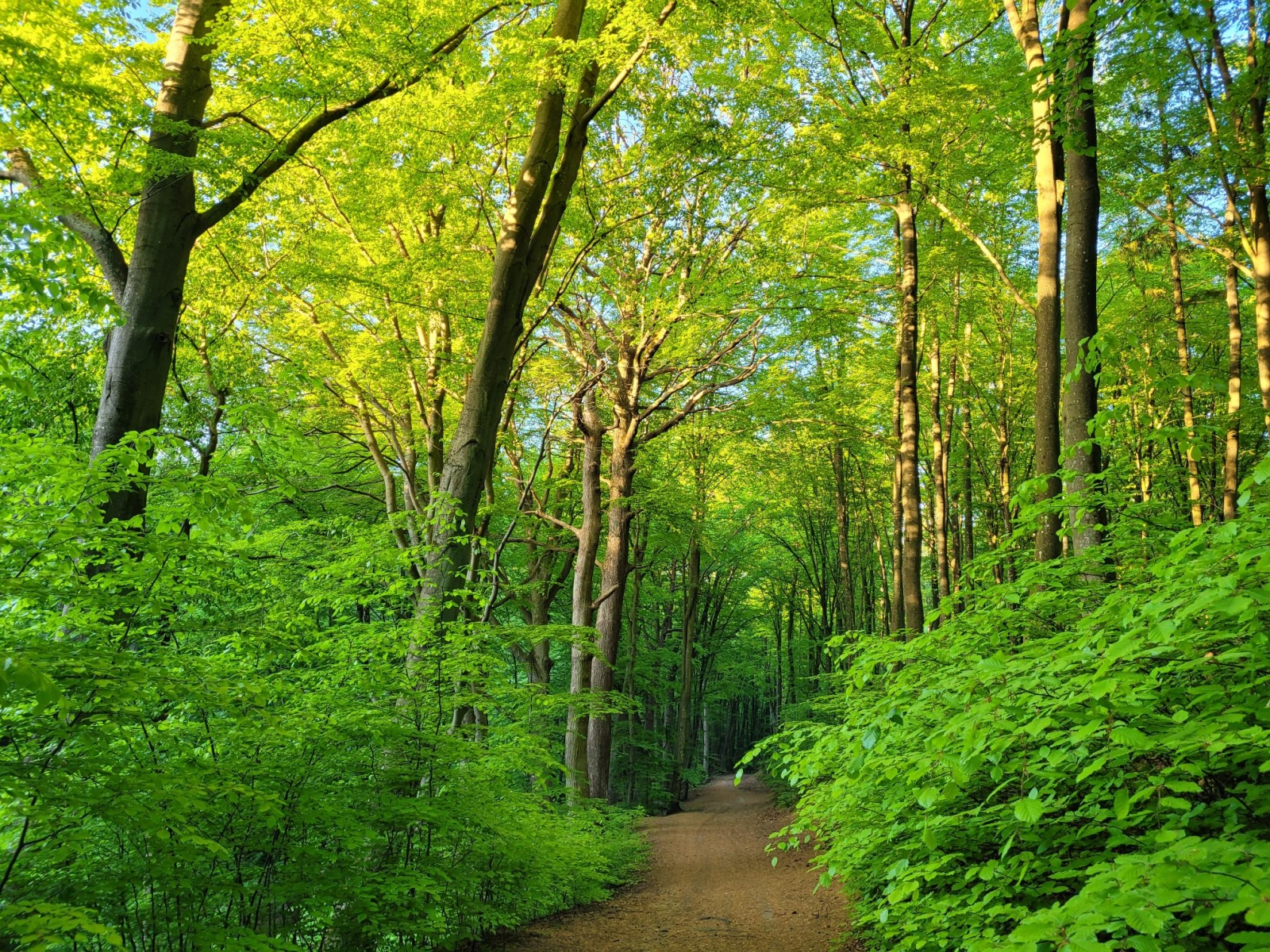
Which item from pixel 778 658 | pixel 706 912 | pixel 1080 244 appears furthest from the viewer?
pixel 778 658

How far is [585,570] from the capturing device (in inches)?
502

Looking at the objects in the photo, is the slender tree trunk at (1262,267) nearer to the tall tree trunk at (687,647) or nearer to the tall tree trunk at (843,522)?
the tall tree trunk at (843,522)

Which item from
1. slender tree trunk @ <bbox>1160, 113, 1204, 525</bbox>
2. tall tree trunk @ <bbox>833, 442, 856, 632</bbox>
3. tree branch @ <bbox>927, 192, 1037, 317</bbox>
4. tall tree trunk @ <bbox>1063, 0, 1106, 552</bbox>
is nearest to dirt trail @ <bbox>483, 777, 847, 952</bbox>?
tall tree trunk @ <bbox>1063, 0, 1106, 552</bbox>

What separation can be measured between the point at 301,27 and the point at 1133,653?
316 inches

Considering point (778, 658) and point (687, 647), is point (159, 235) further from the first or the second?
point (778, 658)

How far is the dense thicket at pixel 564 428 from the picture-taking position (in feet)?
8.67

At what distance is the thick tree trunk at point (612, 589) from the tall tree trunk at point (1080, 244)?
330 inches

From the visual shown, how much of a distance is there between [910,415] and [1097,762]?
886 cm

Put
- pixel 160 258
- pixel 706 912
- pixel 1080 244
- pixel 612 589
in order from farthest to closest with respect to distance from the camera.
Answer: pixel 612 589 < pixel 706 912 < pixel 160 258 < pixel 1080 244

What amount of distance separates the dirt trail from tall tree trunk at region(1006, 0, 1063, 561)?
14.0 ft

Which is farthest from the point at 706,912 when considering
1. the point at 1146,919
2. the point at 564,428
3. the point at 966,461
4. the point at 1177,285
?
the point at 966,461

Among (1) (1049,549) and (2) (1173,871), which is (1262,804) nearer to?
(2) (1173,871)

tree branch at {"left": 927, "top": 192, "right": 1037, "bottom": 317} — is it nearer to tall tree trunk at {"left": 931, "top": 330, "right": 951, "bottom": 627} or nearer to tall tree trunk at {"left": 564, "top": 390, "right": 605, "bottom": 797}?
tall tree trunk at {"left": 931, "top": 330, "right": 951, "bottom": 627}

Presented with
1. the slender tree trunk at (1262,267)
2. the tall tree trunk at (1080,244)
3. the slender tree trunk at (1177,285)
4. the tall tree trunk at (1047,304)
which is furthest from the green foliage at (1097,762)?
the slender tree trunk at (1177,285)
